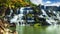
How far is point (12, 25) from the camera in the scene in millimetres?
9125

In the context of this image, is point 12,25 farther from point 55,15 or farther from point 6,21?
point 55,15

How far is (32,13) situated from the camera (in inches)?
360

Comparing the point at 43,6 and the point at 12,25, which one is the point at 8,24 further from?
the point at 43,6

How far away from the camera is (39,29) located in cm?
911

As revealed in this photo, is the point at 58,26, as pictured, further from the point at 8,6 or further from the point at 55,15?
the point at 8,6

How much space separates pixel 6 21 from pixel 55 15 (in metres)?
0.84

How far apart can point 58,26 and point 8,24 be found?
85 centimetres

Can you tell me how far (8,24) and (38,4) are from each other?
24.2 inches

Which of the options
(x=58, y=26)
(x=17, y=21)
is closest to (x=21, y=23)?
(x=17, y=21)

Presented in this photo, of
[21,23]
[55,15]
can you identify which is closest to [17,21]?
[21,23]

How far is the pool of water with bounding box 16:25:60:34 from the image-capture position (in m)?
9.08

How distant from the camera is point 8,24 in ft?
30.0

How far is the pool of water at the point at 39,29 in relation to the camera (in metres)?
9.08

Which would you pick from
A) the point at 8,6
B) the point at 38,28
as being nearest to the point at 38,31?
the point at 38,28
